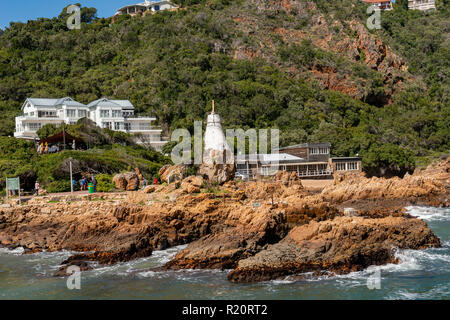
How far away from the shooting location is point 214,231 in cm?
2492

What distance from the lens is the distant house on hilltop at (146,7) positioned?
11529cm

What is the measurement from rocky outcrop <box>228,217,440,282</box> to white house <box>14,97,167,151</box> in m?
38.8

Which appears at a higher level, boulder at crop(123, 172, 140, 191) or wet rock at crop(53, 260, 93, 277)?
boulder at crop(123, 172, 140, 191)

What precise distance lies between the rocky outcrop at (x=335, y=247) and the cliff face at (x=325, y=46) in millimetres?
68816

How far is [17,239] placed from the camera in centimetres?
2673

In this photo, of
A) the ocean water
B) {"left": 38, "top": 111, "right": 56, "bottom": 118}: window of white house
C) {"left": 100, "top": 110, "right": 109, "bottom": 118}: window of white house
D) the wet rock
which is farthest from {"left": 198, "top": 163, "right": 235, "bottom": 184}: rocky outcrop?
{"left": 38, "top": 111, "right": 56, "bottom": 118}: window of white house

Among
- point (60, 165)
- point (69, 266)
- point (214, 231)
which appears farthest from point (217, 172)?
point (69, 266)

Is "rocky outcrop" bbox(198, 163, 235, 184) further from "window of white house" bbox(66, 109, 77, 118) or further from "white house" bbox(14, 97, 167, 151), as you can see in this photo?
"window of white house" bbox(66, 109, 77, 118)

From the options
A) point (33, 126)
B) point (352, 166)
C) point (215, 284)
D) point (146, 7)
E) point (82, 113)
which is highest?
point (146, 7)

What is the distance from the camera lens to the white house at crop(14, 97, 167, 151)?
192 feet

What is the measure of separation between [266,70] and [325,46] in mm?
19471

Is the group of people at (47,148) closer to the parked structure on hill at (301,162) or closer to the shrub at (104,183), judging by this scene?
the shrub at (104,183)

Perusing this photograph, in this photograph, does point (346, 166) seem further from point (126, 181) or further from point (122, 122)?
point (126, 181)

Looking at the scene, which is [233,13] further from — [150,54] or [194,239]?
[194,239]
